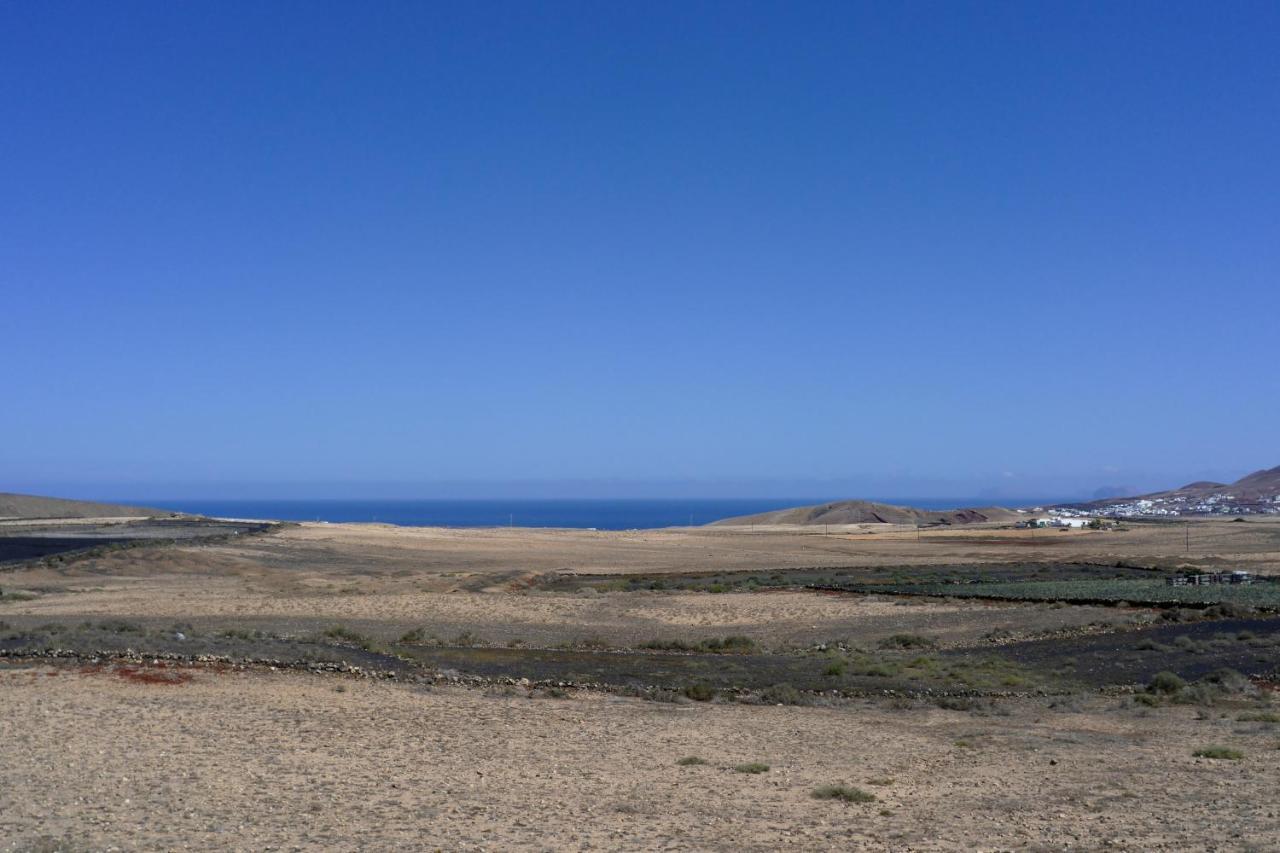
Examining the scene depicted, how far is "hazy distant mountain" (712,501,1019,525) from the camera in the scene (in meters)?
132

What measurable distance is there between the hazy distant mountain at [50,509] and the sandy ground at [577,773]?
98.3 m

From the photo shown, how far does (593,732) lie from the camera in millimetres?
17094

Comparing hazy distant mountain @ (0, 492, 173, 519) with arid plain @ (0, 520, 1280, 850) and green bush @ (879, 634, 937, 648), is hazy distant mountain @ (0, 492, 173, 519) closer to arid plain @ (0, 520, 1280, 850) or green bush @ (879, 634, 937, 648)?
arid plain @ (0, 520, 1280, 850)

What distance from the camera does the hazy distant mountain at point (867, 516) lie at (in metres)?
132

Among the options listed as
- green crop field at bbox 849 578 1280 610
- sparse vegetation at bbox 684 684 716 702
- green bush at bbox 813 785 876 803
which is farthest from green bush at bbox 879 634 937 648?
green bush at bbox 813 785 876 803

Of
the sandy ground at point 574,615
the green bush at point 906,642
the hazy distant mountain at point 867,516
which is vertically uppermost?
the hazy distant mountain at point 867,516

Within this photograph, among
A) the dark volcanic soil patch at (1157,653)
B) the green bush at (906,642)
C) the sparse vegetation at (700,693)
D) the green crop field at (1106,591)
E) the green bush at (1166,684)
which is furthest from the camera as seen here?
the green crop field at (1106,591)

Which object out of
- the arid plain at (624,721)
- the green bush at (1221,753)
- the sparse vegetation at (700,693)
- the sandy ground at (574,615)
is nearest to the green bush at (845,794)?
the arid plain at (624,721)

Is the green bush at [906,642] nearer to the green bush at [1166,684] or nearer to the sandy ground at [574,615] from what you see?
the sandy ground at [574,615]

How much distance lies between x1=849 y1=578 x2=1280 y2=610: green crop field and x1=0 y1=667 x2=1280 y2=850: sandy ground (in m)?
23.4

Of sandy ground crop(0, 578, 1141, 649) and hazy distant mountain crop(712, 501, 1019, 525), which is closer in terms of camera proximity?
sandy ground crop(0, 578, 1141, 649)

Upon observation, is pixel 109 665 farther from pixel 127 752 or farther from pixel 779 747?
pixel 779 747

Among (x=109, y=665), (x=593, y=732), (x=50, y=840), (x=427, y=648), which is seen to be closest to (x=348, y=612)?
(x=427, y=648)

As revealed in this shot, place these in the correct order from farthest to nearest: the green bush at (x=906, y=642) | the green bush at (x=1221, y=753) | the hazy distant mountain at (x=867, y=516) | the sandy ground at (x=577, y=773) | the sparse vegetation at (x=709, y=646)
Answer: the hazy distant mountain at (x=867, y=516) < the green bush at (x=906, y=642) < the sparse vegetation at (x=709, y=646) < the green bush at (x=1221, y=753) < the sandy ground at (x=577, y=773)
